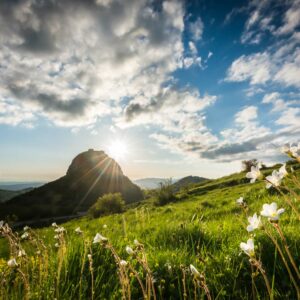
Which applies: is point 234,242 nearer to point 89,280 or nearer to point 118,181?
point 89,280

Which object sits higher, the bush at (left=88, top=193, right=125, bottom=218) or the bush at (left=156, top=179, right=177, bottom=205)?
the bush at (left=156, top=179, right=177, bottom=205)

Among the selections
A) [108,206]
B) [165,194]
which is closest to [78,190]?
[108,206]

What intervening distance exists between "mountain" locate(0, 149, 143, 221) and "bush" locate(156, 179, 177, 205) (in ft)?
159

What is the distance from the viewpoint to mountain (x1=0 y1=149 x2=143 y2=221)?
75.8m

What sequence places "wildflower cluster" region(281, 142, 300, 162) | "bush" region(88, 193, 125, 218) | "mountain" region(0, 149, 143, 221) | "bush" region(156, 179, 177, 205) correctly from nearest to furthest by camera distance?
"wildflower cluster" region(281, 142, 300, 162) → "bush" region(156, 179, 177, 205) → "bush" region(88, 193, 125, 218) → "mountain" region(0, 149, 143, 221)

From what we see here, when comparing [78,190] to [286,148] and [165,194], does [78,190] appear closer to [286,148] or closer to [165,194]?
[165,194]

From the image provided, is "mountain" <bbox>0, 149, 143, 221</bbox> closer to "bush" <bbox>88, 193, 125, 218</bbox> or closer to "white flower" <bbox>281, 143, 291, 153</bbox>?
"bush" <bbox>88, 193, 125, 218</bbox>

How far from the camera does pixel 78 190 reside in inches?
3986

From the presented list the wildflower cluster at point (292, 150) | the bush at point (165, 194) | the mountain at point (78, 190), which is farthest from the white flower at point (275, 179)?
the mountain at point (78, 190)

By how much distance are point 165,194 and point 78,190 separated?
72755 mm

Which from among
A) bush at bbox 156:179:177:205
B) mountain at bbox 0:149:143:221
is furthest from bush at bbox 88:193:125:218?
mountain at bbox 0:149:143:221

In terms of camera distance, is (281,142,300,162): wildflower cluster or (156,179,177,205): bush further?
(156,179,177,205): bush

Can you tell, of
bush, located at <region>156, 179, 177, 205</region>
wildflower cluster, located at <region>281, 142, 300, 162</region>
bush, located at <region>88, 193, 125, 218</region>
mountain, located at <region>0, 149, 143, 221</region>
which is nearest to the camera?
wildflower cluster, located at <region>281, 142, 300, 162</region>

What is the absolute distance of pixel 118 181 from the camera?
11331 centimetres
